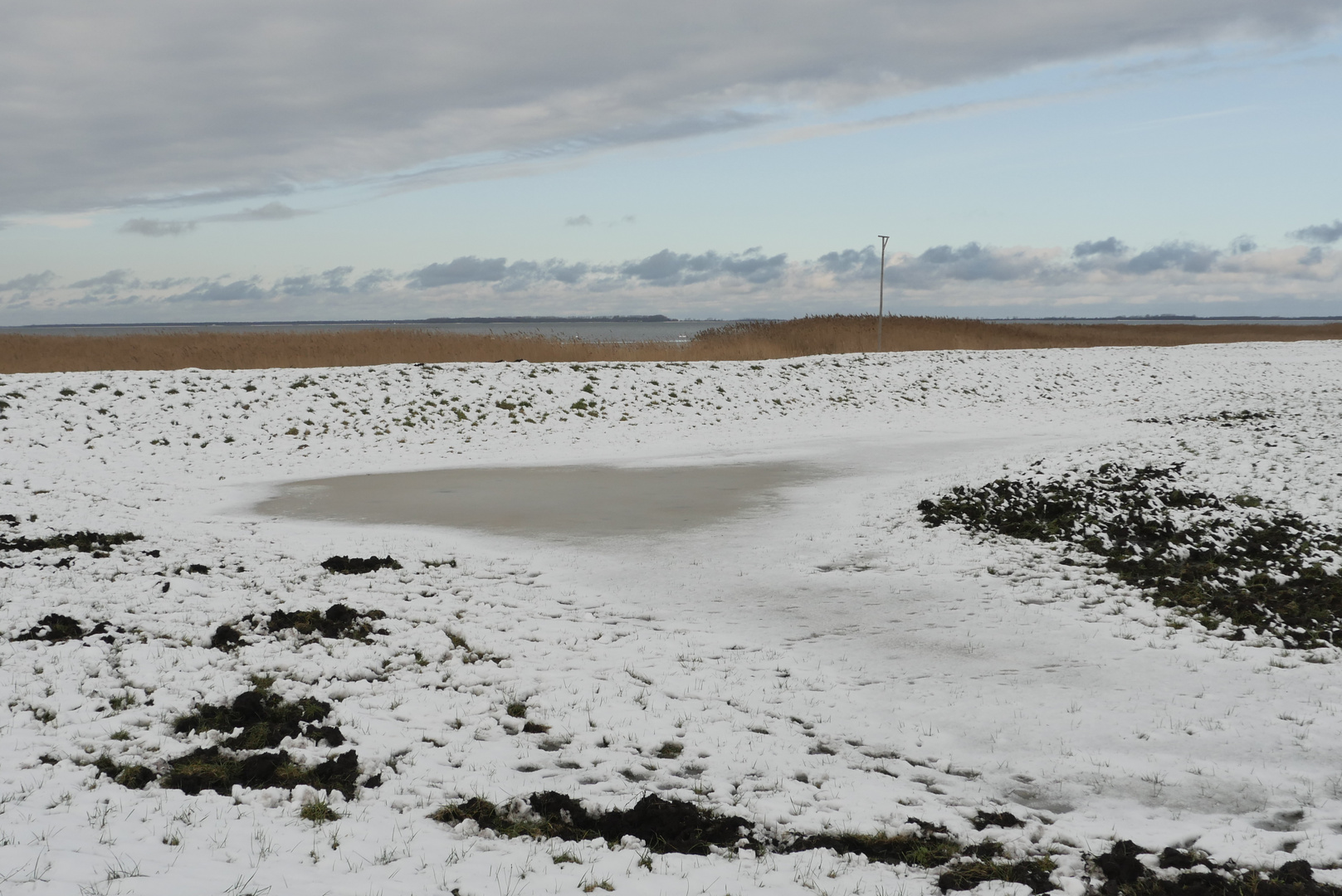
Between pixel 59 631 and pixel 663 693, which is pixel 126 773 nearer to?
pixel 59 631

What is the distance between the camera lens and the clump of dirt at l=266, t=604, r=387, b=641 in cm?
749

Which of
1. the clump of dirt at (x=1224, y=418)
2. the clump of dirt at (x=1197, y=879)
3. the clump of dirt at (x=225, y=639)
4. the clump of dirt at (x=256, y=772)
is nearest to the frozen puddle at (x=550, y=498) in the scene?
the clump of dirt at (x=225, y=639)

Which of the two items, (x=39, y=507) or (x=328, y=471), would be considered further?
(x=328, y=471)

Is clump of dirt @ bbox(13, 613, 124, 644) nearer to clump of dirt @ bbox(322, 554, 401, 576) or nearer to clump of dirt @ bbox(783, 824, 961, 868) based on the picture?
clump of dirt @ bbox(322, 554, 401, 576)

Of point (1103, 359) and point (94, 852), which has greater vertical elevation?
point (1103, 359)

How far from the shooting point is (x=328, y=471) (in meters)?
16.8

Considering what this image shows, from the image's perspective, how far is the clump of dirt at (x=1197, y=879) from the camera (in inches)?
157

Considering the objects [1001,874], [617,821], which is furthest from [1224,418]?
[617,821]

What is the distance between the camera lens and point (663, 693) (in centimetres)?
641

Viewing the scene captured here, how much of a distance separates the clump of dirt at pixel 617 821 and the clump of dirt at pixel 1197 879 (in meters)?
1.67

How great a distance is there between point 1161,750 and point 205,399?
66.5 ft

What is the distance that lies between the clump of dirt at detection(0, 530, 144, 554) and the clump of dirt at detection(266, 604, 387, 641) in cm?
357

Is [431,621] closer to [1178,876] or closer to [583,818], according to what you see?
[583,818]

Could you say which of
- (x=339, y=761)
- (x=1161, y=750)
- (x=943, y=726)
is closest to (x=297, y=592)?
(x=339, y=761)
